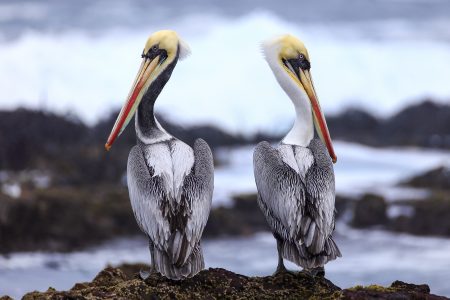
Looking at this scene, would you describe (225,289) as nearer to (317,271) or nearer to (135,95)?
(317,271)

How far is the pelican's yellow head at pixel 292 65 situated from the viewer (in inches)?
343

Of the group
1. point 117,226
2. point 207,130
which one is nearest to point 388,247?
point 117,226

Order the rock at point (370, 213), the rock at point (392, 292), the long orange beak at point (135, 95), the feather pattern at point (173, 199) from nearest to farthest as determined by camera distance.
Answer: the rock at point (392, 292), the feather pattern at point (173, 199), the long orange beak at point (135, 95), the rock at point (370, 213)

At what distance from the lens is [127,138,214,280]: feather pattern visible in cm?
754

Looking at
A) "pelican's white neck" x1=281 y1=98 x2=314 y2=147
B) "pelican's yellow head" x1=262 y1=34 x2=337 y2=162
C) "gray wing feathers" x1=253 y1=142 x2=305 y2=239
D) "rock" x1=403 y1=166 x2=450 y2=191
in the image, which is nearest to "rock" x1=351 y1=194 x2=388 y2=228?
"rock" x1=403 y1=166 x2=450 y2=191

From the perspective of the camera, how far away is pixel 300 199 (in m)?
7.94

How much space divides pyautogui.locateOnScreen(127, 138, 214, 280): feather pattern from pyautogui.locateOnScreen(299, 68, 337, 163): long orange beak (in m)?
1.12

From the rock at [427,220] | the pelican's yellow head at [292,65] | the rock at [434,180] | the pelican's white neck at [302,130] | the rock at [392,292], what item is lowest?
the rock at [392,292]

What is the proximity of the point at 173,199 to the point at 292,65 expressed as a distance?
197 cm

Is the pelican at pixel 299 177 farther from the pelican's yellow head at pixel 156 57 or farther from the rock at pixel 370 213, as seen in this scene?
the rock at pixel 370 213

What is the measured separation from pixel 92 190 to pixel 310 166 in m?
14.3

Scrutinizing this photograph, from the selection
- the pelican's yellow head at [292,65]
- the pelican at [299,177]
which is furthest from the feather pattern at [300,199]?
the pelican's yellow head at [292,65]

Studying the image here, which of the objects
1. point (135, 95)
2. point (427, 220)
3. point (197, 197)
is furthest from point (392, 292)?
point (427, 220)

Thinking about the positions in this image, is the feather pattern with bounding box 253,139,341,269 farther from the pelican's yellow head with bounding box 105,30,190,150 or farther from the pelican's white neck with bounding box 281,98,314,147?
the pelican's yellow head with bounding box 105,30,190,150
